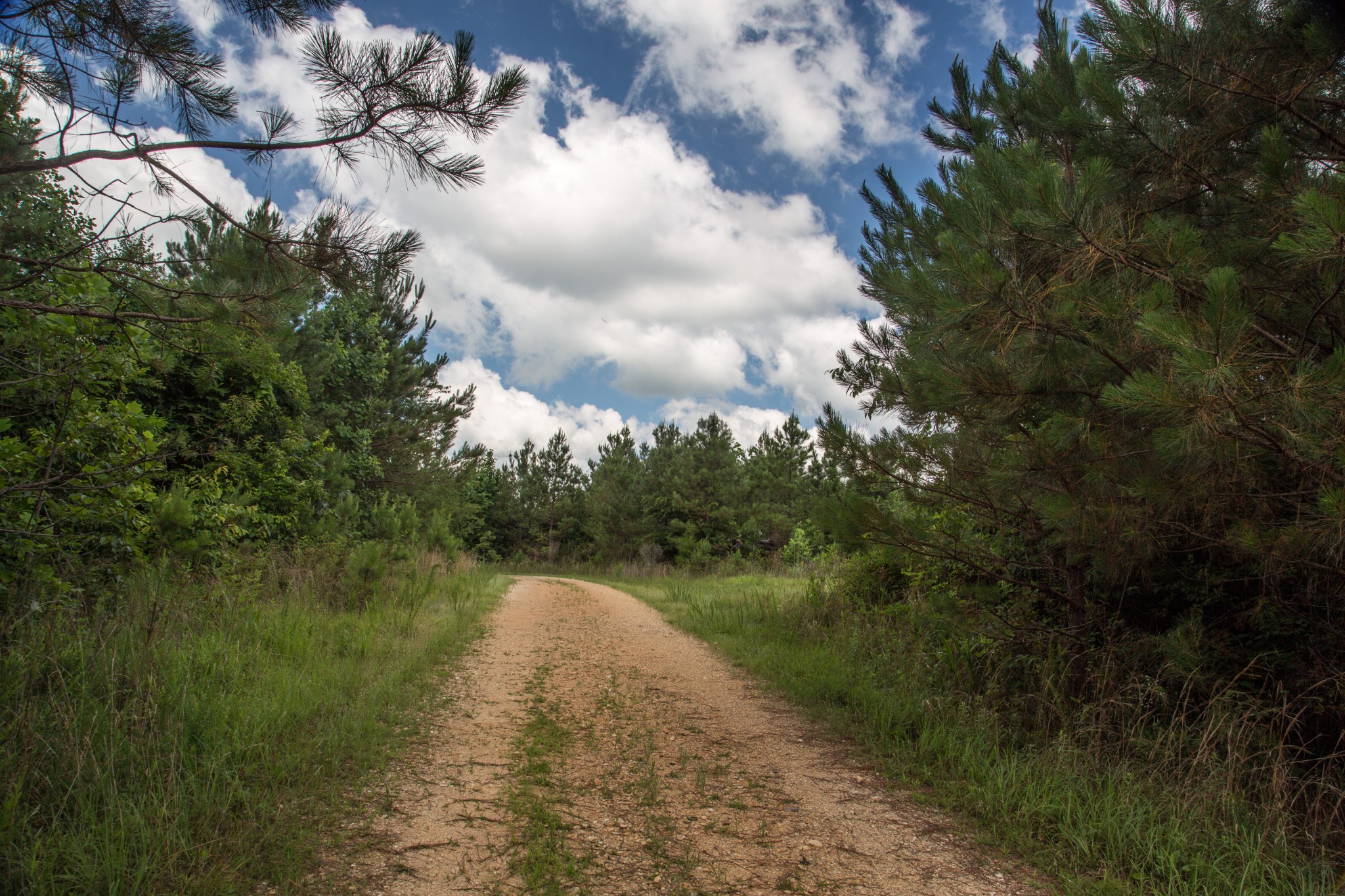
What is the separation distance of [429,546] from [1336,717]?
51.7 feet

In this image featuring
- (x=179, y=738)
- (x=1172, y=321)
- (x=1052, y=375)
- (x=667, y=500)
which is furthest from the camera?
(x=667, y=500)

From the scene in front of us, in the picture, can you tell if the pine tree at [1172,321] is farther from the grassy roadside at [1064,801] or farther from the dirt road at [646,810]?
the dirt road at [646,810]

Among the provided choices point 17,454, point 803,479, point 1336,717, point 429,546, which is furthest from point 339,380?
point 803,479

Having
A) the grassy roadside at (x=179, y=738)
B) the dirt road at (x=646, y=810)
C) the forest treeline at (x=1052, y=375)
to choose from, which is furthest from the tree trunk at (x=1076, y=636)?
the grassy roadside at (x=179, y=738)

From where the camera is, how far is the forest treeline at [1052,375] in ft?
9.20

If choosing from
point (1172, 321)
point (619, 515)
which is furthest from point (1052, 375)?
point (619, 515)

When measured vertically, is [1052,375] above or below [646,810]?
above

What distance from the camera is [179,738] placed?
3170 millimetres

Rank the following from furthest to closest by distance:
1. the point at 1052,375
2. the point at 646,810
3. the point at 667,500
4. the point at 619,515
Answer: the point at 619,515 → the point at 667,500 → the point at 1052,375 → the point at 646,810

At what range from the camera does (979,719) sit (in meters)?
4.36

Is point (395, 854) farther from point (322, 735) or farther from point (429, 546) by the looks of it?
point (429, 546)

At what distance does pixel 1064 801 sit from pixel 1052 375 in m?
2.31

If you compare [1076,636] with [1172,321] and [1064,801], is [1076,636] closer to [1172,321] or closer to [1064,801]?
[1064,801]

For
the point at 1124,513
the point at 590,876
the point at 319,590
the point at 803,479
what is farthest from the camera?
the point at 803,479
